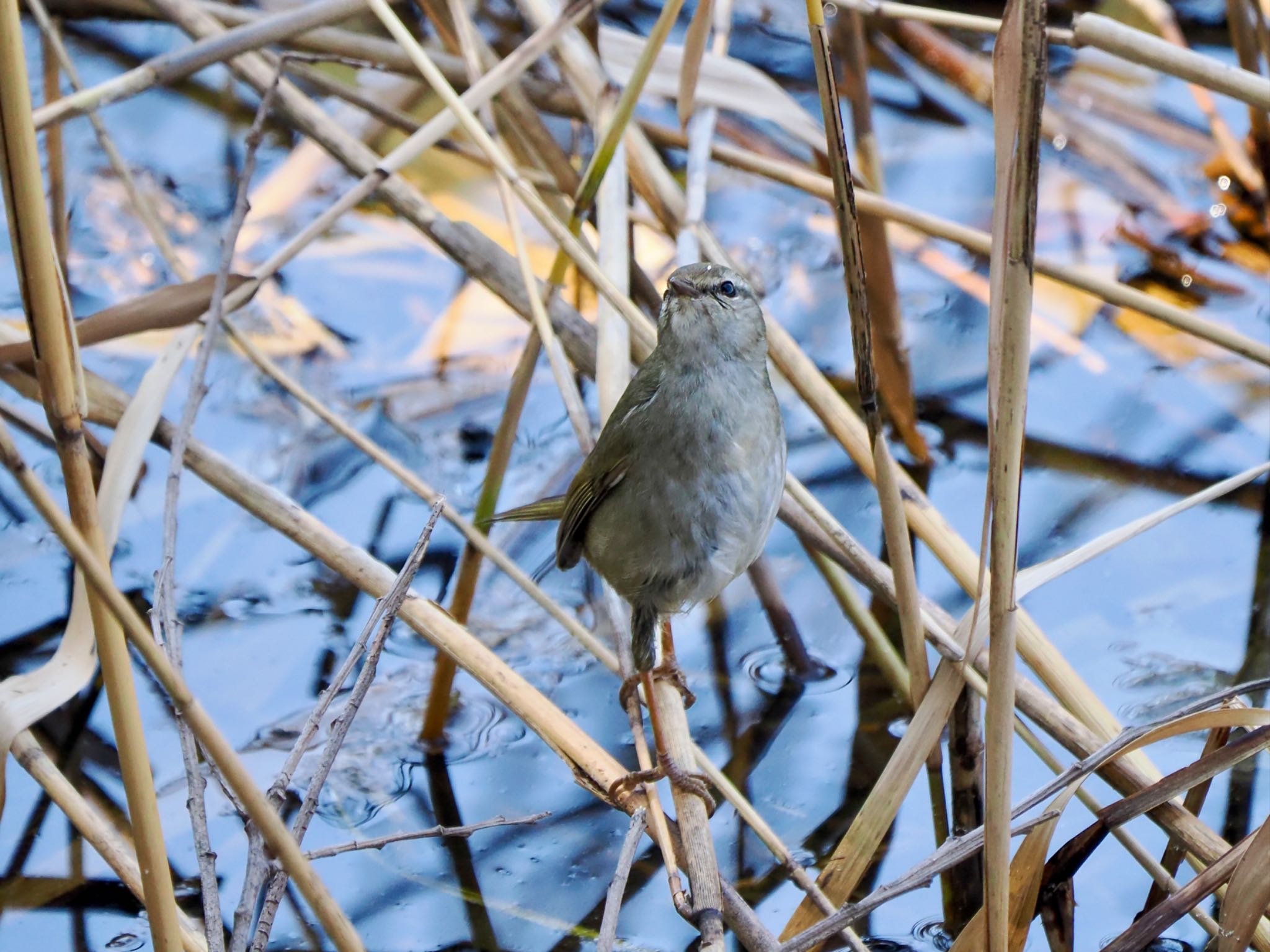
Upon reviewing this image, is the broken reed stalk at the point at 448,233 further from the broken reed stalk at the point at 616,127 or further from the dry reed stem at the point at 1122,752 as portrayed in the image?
the dry reed stem at the point at 1122,752

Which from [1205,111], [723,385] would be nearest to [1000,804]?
[723,385]

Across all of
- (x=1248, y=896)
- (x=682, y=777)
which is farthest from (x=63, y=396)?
(x=1248, y=896)

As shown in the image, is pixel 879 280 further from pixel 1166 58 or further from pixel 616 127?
pixel 1166 58

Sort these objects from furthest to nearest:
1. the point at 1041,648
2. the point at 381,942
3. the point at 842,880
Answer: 1. the point at 381,942
2. the point at 1041,648
3. the point at 842,880

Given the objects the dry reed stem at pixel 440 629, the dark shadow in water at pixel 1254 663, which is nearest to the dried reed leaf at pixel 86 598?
the dry reed stem at pixel 440 629

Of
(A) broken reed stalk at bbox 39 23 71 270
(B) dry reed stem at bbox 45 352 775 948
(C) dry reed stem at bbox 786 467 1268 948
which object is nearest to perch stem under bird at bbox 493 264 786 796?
(B) dry reed stem at bbox 45 352 775 948

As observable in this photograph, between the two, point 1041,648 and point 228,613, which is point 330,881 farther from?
point 1041,648

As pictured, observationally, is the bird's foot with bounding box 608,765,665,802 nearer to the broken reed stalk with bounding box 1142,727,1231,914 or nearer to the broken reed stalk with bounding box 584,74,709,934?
the broken reed stalk with bounding box 584,74,709,934
